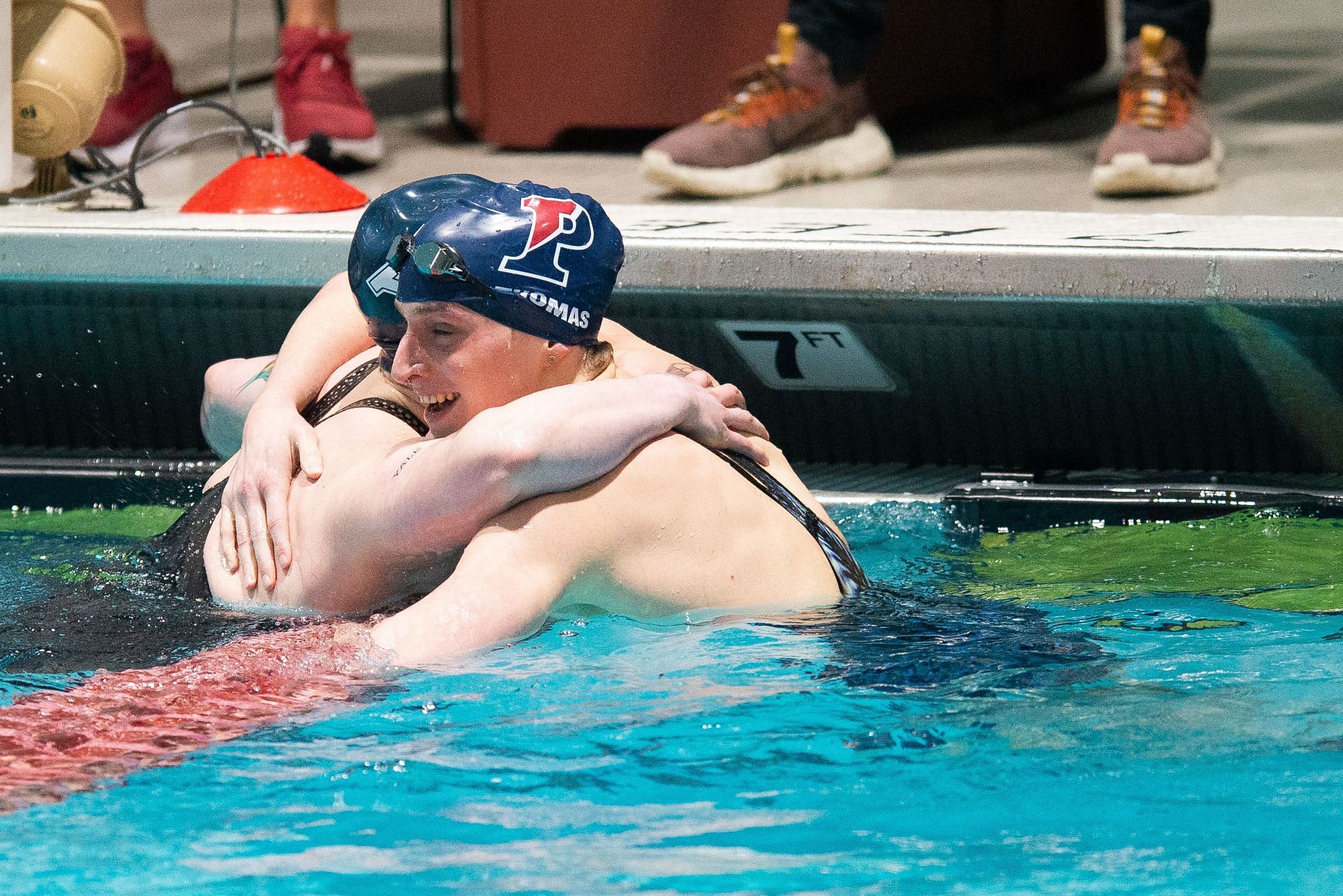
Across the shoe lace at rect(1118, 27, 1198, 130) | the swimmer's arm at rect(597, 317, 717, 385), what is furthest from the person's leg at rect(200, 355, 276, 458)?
the shoe lace at rect(1118, 27, 1198, 130)

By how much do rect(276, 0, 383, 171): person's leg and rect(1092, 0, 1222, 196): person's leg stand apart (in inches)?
82.6

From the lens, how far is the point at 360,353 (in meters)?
3.23

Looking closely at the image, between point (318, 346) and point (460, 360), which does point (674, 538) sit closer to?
point (460, 360)

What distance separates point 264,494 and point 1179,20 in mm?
2795

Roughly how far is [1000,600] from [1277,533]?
0.74 metres

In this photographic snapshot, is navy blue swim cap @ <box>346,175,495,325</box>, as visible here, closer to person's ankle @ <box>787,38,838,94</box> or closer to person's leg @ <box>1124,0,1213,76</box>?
person's ankle @ <box>787,38,838,94</box>

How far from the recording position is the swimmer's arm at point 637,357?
2822mm

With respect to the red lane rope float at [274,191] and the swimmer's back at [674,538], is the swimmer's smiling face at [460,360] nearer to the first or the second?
the swimmer's back at [674,538]

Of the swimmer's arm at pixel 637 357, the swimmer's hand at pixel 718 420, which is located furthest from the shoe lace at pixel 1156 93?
the swimmer's hand at pixel 718 420

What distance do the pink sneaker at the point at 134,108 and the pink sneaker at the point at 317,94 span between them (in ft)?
1.54

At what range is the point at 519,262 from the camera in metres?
2.52

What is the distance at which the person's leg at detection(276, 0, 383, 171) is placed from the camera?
486cm

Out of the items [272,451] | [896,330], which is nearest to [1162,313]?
[896,330]

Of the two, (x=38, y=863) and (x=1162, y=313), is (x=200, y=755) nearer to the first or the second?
(x=38, y=863)
